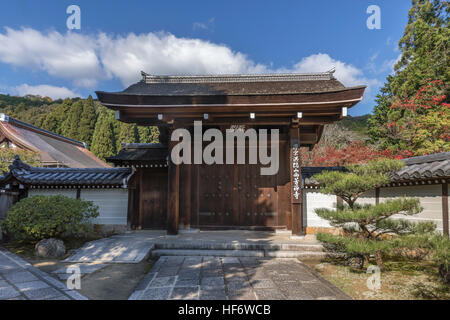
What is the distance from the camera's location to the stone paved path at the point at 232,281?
368cm

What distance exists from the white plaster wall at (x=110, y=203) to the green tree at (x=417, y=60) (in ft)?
46.6

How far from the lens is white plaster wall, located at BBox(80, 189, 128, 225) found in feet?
27.7

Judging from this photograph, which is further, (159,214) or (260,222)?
(159,214)

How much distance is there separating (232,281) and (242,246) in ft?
6.05

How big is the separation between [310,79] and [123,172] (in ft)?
24.4

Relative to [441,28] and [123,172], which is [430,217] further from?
[441,28]

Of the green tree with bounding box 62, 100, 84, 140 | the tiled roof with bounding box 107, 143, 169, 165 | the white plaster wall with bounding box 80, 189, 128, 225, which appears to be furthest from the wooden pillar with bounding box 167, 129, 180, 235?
the green tree with bounding box 62, 100, 84, 140

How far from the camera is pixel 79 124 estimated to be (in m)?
30.4

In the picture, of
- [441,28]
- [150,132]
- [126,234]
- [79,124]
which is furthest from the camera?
[150,132]

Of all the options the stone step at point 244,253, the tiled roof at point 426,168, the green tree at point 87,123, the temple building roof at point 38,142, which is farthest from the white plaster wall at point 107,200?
the green tree at point 87,123

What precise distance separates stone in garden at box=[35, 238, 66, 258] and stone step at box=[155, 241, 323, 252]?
224 centimetres

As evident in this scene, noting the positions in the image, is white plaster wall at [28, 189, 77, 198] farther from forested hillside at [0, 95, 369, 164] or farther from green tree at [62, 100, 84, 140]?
green tree at [62, 100, 84, 140]
